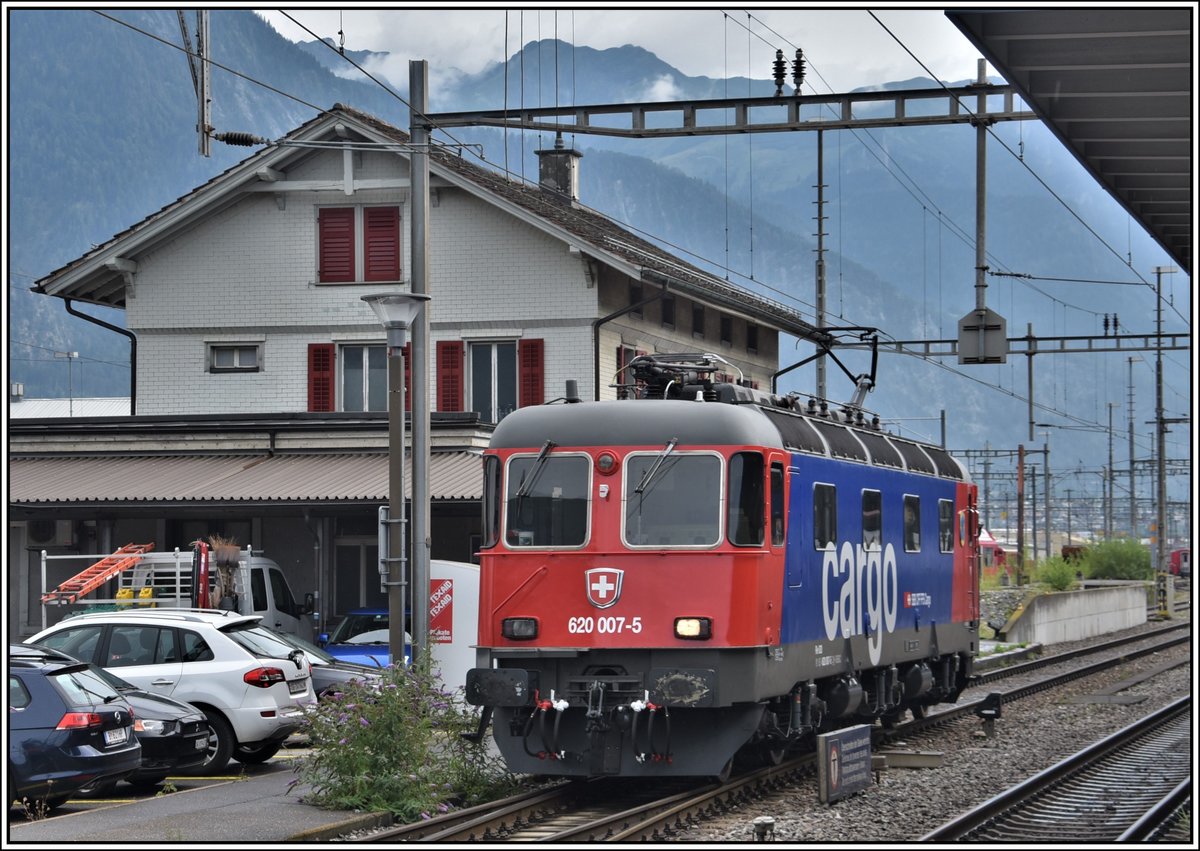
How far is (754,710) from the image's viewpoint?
47.1ft

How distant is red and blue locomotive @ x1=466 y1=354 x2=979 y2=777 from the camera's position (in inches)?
559

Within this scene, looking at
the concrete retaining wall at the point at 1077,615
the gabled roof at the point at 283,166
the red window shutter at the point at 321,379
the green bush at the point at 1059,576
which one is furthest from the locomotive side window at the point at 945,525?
the green bush at the point at 1059,576

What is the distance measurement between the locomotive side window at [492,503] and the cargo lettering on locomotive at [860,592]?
126 inches

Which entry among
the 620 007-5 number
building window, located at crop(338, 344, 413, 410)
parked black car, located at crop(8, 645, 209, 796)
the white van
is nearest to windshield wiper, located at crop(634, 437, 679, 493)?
the 620 007-5 number

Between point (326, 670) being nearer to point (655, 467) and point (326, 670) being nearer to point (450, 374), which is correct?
point (655, 467)

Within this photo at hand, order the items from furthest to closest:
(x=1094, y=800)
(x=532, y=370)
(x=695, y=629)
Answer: (x=532, y=370), (x=1094, y=800), (x=695, y=629)

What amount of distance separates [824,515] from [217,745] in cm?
625

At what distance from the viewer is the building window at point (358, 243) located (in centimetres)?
3253

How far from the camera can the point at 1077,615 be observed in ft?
141

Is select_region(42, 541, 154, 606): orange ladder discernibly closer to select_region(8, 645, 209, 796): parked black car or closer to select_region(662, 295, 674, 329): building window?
select_region(8, 645, 209, 796): parked black car

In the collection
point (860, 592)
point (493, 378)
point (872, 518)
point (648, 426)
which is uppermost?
point (493, 378)

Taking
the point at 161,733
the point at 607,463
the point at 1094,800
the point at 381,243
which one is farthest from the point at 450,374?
the point at 1094,800

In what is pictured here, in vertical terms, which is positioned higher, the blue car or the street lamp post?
the street lamp post

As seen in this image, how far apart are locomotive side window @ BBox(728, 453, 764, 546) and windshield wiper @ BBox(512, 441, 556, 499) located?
1626mm
